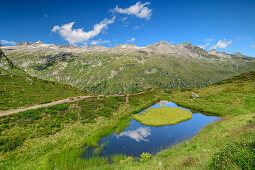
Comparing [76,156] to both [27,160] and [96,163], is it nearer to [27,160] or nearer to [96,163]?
[96,163]

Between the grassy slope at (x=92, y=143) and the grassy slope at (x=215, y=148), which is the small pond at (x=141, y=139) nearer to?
the grassy slope at (x=92, y=143)

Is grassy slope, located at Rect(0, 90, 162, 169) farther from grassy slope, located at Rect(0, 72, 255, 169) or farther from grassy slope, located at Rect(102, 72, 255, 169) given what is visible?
grassy slope, located at Rect(102, 72, 255, 169)

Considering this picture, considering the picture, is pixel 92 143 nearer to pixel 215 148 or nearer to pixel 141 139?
pixel 141 139

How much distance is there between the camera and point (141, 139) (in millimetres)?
24812

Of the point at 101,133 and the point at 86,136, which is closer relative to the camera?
the point at 86,136

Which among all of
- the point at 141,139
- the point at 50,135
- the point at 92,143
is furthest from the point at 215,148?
the point at 50,135

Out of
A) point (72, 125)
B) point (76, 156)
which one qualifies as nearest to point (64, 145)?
point (76, 156)

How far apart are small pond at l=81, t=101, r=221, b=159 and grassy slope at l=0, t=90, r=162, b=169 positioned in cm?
256

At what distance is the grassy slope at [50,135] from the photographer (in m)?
17.1

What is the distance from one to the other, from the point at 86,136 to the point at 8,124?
15.5 metres

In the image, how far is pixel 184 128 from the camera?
30281 millimetres

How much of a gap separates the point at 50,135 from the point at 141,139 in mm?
19391

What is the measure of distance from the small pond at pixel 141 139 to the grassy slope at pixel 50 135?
8.42 ft

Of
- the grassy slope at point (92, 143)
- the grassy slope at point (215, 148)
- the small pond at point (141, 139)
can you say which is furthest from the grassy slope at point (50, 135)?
the grassy slope at point (215, 148)
